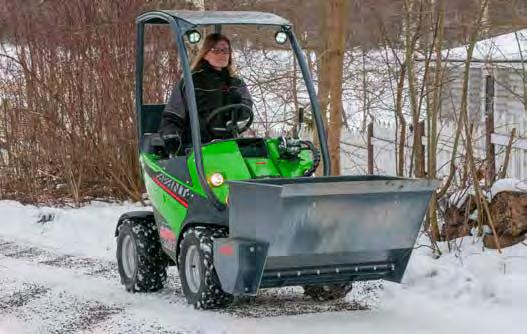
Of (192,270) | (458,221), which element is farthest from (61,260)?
(458,221)

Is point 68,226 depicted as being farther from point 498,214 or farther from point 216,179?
point 498,214

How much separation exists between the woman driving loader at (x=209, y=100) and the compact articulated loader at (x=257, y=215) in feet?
0.27

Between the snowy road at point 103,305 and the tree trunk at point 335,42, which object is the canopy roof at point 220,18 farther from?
the tree trunk at point 335,42

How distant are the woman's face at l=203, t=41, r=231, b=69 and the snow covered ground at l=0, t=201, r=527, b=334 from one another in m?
1.79

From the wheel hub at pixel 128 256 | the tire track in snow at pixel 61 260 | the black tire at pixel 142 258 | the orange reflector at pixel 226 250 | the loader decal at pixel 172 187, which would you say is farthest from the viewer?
the tire track in snow at pixel 61 260

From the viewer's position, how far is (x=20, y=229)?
11.8 meters

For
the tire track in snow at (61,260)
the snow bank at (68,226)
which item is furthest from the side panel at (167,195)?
the snow bank at (68,226)

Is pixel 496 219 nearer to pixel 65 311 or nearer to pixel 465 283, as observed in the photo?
pixel 465 283

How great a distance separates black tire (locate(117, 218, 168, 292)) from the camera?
7.84 metres

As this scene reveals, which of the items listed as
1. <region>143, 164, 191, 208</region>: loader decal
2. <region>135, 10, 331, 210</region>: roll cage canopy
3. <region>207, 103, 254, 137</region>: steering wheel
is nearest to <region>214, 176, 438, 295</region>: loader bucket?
<region>135, 10, 331, 210</region>: roll cage canopy

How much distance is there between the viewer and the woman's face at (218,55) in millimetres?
7551

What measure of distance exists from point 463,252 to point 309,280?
7.22 feet

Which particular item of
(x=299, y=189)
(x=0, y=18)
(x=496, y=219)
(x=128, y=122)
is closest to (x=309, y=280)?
(x=299, y=189)

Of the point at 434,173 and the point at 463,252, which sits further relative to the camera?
the point at 434,173
